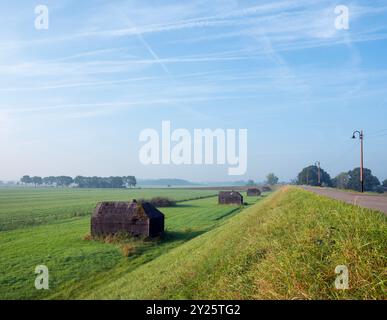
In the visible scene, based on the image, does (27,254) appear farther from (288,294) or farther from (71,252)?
(288,294)

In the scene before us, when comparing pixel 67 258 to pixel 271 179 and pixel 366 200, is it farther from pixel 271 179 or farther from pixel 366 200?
pixel 271 179

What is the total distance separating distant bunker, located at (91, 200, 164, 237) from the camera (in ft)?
99.6

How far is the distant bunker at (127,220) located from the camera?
3036 centimetres

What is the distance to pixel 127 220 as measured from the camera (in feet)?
102

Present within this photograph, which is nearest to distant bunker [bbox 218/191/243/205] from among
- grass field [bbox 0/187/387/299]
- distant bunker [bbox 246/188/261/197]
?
distant bunker [bbox 246/188/261/197]

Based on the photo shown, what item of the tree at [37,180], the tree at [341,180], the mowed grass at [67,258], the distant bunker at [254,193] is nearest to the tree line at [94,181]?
the tree at [37,180]

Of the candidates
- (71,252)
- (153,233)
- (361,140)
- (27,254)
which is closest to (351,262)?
(71,252)

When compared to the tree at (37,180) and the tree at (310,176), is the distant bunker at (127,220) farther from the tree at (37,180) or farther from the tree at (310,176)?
the tree at (37,180)

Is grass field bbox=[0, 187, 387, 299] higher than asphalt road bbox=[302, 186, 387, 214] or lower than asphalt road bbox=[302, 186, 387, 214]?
lower

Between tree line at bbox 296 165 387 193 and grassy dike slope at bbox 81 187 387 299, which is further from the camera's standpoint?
tree line at bbox 296 165 387 193

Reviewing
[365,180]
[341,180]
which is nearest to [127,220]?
[365,180]

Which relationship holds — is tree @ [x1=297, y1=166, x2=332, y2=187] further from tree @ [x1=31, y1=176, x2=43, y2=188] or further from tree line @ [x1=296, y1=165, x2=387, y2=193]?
tree @ [x1=31, y1=176, x2=43, y2=188]

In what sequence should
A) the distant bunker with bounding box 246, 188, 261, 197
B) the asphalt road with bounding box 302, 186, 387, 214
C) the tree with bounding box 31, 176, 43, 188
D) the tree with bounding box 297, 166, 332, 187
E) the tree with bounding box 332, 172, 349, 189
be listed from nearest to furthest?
1. the asphalt road with bounding box 302, 186, 387, 214
2. the distant bunker with bounding box 246, 188, 261, 197
3. the tree with bounding box 297, 166, 332, 187
4. the tree with bounding box 332, 172, 349, 189
5. the tree with bounding box 31, 176, 43, 188
